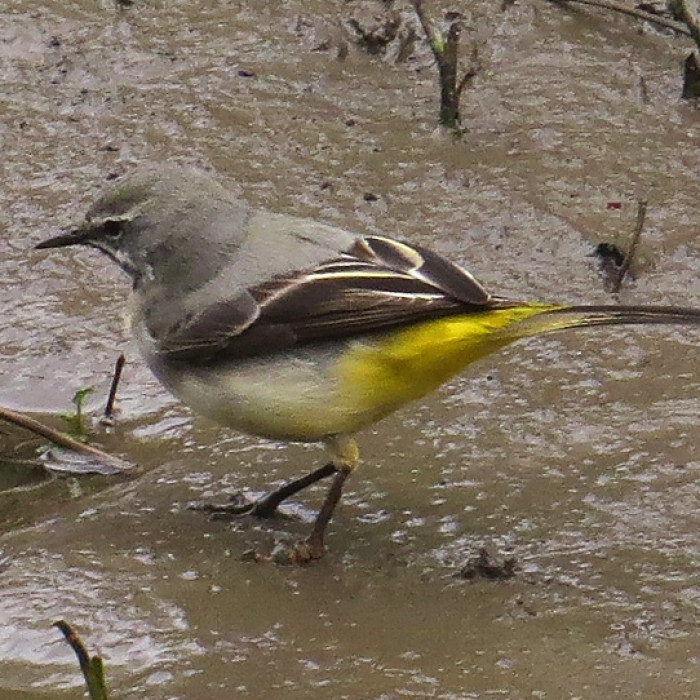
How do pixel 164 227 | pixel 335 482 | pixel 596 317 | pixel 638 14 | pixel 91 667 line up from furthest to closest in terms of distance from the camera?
pixel 638 14
pixel 164 227
pixel 335 482
pixel 596 317
pixel 91 667

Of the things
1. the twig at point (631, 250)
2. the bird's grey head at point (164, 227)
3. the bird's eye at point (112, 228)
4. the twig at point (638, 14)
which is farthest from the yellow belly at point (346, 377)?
the twig at point (638, 14)

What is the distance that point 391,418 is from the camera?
20.3 feet

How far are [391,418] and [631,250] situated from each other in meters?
1.44

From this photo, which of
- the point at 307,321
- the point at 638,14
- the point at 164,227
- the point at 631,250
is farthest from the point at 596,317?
the point at 638,14

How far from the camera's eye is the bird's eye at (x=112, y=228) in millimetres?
5863

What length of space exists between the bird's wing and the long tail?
111 millimetres

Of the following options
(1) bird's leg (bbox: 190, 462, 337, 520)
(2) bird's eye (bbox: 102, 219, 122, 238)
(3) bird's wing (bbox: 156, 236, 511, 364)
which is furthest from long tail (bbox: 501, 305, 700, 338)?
(2) bird's eye (bbox: 102, 219, 122, 238)

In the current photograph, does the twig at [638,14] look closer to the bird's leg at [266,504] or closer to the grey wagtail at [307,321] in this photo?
the grey wagtail at [307,321]

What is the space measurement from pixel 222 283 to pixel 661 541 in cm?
175

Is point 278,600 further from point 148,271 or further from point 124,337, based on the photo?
point 124,337

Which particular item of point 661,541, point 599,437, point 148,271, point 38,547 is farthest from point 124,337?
point 661,541

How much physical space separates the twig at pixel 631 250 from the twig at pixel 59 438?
235cm

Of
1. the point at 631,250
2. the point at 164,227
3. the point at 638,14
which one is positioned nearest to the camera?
the point at 164,227

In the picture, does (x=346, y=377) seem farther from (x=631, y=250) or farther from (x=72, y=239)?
(x=631, y=250)
